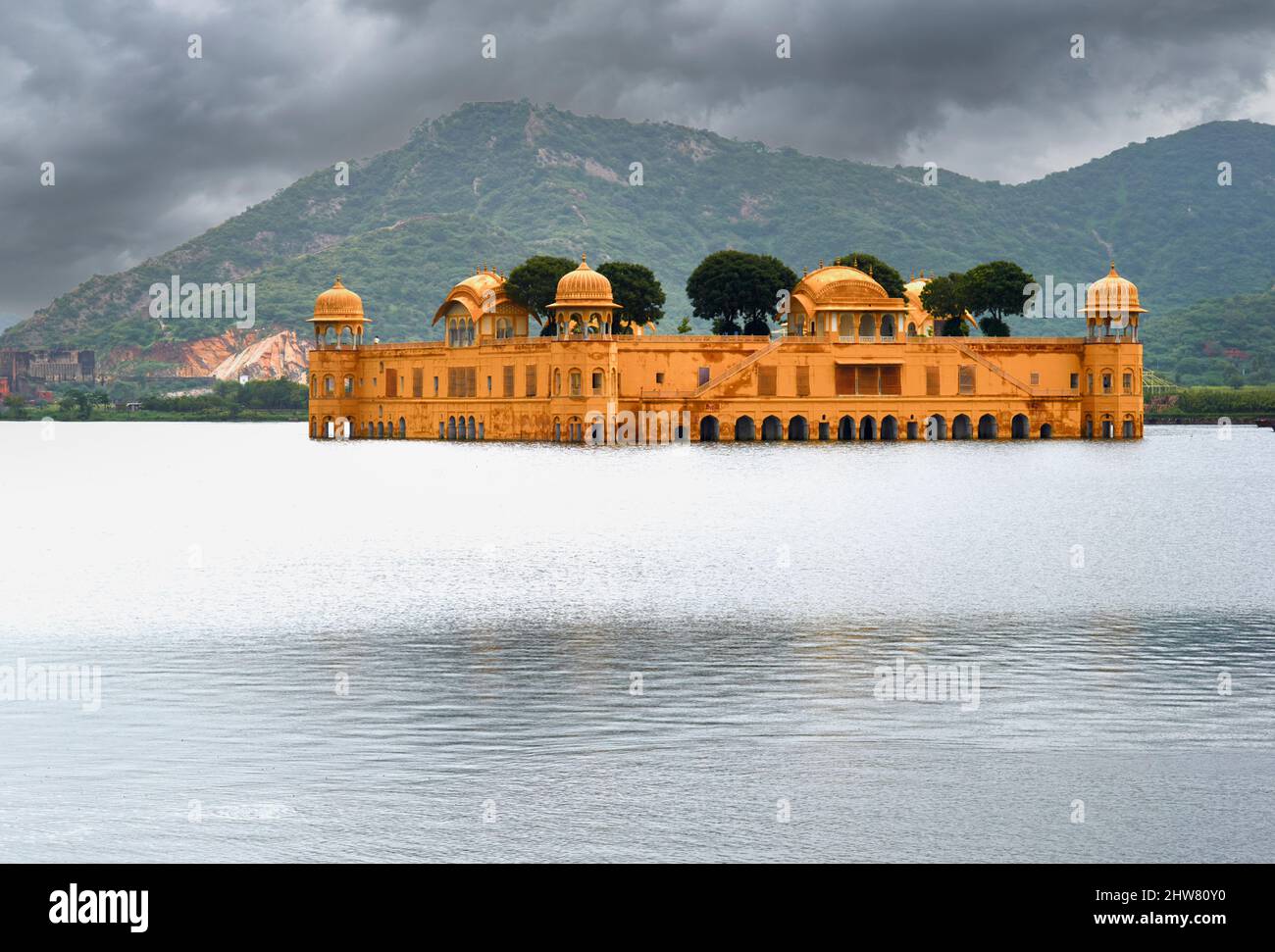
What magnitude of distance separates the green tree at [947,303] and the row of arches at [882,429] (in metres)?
15.8

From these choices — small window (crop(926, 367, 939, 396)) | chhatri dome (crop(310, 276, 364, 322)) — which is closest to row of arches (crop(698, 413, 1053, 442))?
small window (crop(926, 367, 939, 396))

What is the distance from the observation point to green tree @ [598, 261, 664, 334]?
123625 mm

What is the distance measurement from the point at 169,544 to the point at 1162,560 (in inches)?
882

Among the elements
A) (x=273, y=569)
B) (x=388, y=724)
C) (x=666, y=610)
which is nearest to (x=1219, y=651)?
(x=666, y=610)

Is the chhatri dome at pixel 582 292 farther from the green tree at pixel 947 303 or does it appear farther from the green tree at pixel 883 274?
the green tree at pixel 947 303

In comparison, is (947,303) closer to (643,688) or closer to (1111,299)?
(1111,299)

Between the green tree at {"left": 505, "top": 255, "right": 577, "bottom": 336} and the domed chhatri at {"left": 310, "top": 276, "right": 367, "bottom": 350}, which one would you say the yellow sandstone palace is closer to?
the green tree at {"left": 505, "top": 255, "right": 577, "bottom": 336}

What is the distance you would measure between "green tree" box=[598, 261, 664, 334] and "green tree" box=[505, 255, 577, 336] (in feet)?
9.57

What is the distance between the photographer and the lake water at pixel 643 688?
15.9 m

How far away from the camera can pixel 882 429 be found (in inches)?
4368

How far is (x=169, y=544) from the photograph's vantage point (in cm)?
4344

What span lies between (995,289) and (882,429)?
54.2 ft

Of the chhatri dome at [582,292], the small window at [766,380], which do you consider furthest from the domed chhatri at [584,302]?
the small window at [766,380]
